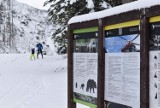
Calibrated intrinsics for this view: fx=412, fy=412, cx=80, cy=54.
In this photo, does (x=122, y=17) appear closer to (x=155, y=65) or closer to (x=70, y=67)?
(x=155, y=65)

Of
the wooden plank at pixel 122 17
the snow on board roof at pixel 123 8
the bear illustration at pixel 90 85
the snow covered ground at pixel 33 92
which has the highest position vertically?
the snow on board roof at pixel 123 8

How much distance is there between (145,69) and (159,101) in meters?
0.43

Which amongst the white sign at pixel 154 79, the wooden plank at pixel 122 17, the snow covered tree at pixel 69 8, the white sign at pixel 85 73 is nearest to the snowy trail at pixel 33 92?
the snow covered tree at pixel 69 8

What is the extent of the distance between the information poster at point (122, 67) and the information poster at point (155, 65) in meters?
0.25

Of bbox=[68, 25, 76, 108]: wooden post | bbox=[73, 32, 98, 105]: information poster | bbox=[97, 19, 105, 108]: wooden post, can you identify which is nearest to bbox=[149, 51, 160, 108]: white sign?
bbox=[97, 19, 105, 108]: wooden post

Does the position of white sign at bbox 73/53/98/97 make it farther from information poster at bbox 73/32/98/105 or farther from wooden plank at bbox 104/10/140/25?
wooden plank at bbox 104/10/140/25

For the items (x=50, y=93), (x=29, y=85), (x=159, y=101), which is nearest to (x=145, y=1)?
(x=159, y=101)

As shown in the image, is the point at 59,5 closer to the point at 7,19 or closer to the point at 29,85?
the point at 29,85

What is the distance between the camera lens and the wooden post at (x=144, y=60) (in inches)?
200

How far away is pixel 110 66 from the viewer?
19.7 ft

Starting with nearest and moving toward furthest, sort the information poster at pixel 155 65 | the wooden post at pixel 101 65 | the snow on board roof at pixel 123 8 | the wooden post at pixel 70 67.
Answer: the information poster at pixel 155 65 → the snow on board roof at pixel 123 8 → the wooden post at pixel 101 65 → the wooden post at pixel 70 67

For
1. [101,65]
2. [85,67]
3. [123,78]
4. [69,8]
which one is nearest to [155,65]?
[123,78]

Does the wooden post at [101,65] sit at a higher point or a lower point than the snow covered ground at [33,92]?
higher

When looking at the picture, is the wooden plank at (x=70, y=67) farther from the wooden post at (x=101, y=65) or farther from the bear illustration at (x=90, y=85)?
the wooden post at (x=101, y=65)
